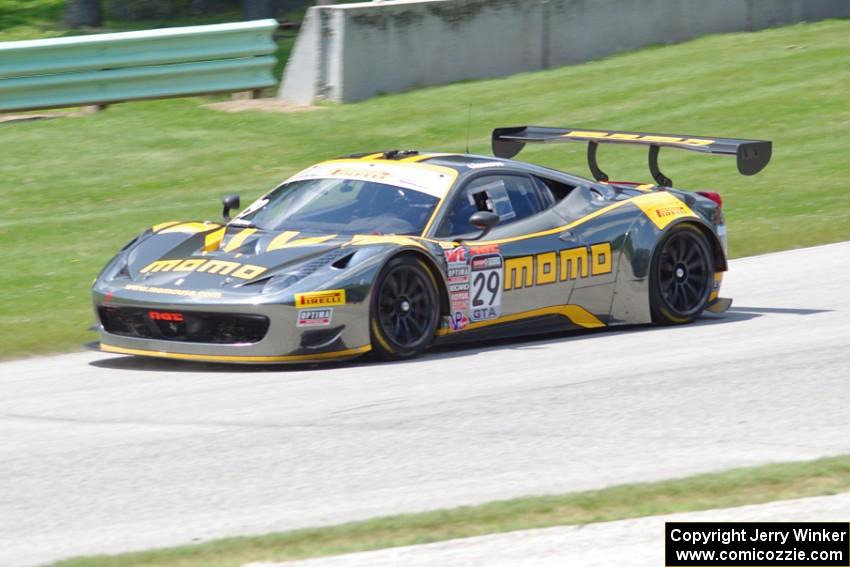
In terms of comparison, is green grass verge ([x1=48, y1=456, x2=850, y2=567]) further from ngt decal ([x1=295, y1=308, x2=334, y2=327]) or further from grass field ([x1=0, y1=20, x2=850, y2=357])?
grass field ([x1=0, y1=20, x2=850, y2=357])

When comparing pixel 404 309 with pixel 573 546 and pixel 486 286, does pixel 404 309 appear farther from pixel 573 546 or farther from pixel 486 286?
pixel 573 546

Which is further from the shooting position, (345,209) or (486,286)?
(345,209)

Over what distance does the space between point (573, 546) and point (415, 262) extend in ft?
13.2

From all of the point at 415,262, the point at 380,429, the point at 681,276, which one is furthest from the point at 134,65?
the point at 380,429

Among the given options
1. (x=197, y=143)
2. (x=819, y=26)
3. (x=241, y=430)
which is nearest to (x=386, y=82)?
(x=197, y=143)

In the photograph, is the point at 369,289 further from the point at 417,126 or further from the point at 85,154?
the point at 417,126

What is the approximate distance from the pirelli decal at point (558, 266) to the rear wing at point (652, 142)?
0.94 meters

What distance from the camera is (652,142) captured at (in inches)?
420

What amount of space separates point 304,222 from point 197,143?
7812 mm

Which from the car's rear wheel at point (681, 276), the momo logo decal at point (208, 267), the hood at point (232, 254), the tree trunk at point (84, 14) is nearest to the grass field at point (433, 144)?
the hood at point (232, 254)

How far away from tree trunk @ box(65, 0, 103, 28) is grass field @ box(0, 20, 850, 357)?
6.74 m

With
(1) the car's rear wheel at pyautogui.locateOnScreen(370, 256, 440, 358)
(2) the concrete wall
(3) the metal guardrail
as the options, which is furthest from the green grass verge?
(2) the concrete wall

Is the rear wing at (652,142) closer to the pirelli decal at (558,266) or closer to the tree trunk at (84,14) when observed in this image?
the pirelli decal at (558,266)

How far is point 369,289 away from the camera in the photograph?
868 centimetres
